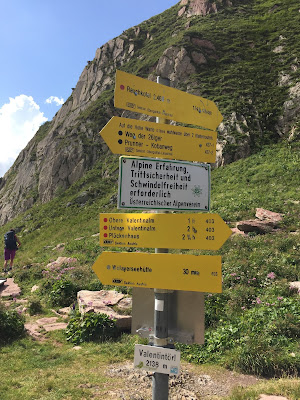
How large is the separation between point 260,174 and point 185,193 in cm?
1799

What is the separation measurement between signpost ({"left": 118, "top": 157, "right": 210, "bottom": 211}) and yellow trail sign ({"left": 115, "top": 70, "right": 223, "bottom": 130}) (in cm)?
55

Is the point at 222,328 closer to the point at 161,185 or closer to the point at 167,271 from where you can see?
the point at 167,271

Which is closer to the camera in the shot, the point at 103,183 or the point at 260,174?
the point at 260,174

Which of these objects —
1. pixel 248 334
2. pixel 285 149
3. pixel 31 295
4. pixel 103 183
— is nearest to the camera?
pixel 248 334

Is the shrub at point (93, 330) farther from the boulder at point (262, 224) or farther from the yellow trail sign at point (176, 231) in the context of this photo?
the boulder at point (262, 224)

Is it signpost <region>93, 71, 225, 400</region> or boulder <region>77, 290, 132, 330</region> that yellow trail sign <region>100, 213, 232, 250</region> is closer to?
signpost <region>93, 71, 225, 400</region>

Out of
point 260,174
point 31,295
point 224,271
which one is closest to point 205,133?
point 224,271

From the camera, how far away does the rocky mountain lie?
85.0ft

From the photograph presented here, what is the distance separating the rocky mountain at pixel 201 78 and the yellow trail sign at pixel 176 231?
870 inches

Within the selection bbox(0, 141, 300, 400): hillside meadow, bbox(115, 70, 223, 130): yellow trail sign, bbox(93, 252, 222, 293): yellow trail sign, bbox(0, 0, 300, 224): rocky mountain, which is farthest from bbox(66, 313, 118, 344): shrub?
bbox(0, 0, 300, 224): rocky mountain

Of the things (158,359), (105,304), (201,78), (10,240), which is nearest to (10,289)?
(10,240)

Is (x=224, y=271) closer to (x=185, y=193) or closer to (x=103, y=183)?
(x=185, y=193)

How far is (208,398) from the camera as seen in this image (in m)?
4.11

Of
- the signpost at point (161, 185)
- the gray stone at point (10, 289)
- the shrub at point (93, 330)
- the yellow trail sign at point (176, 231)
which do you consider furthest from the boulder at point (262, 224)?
the yellow trail sign at point (176, 231)
